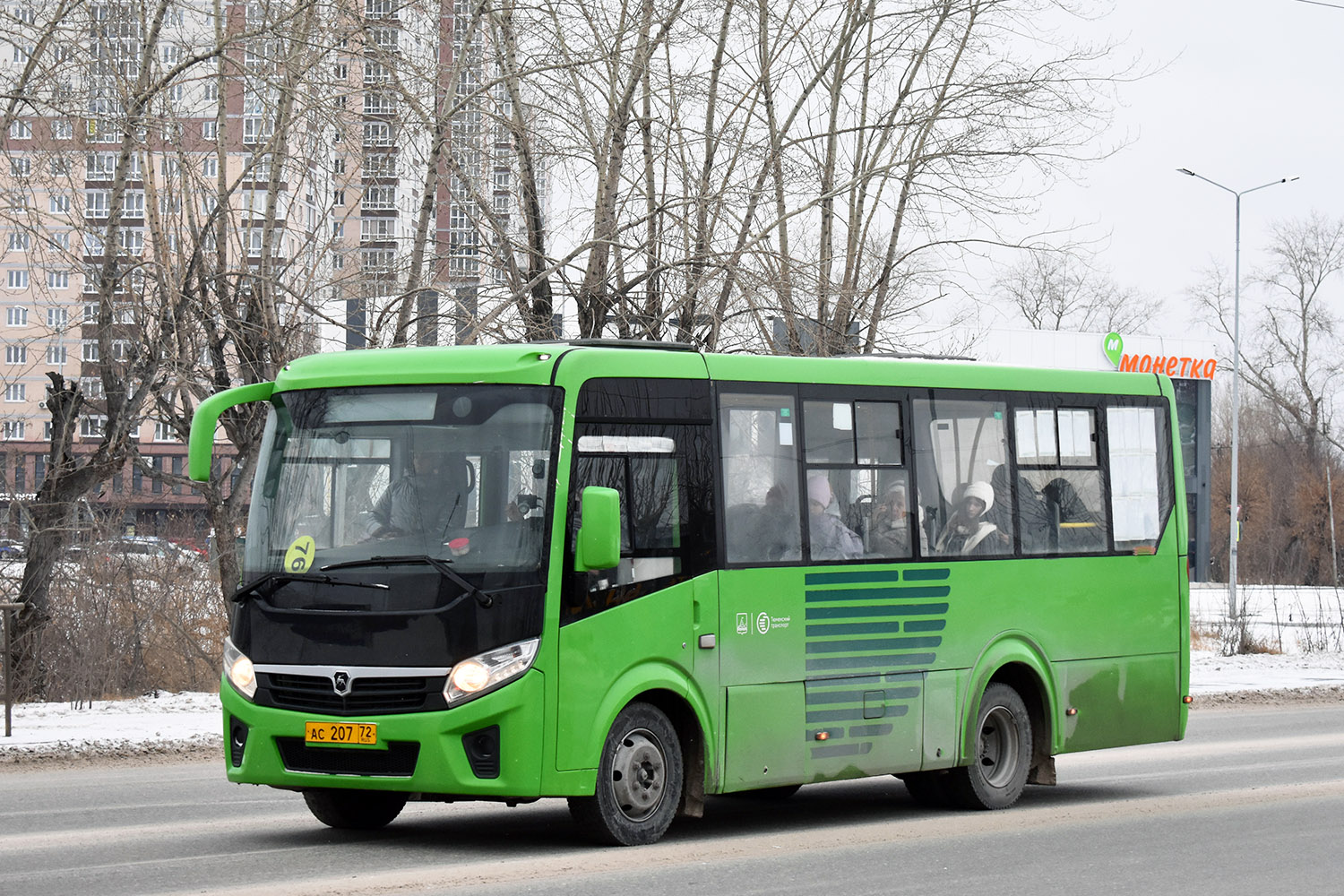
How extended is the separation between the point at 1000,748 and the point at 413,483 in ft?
17.0

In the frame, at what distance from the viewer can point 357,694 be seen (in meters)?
9.57

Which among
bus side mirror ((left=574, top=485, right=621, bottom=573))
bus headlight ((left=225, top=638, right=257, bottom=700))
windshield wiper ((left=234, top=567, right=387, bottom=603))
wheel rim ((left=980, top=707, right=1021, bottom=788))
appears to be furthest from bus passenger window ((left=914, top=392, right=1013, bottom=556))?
bus headlight ((left=225, top=638, right=257, bottom=700))

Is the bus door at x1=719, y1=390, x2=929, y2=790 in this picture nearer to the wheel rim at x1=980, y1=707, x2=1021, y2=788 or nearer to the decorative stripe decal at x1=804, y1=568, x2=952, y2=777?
the decorative stripe decal at x1=804, y1=568, x2=952, y2=777

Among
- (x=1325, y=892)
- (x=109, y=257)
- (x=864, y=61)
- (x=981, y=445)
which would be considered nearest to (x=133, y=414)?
(x=109, y=257)

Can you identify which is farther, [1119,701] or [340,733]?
[1119,701]

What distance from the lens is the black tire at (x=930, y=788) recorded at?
12638 mm

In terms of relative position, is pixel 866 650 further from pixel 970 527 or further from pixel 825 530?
pixel 970 527

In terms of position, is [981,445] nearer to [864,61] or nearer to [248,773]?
[248,773]

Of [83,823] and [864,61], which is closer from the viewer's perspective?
[83,823]

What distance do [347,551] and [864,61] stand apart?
15710 mm

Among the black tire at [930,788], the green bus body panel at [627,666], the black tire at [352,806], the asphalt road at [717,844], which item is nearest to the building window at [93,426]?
the asphalt road at [717,844]

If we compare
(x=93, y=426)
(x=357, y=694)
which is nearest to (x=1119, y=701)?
(x=357, y=694)

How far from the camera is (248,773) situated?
32.3 feet

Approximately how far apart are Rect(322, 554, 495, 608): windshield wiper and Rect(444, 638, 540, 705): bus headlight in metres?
0.28
